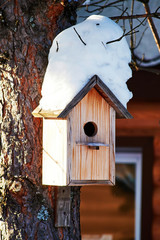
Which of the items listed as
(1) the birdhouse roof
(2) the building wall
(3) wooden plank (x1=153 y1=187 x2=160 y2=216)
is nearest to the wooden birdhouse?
(1) the birdhouse roof

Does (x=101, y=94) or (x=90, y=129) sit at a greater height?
(x=101, y=94)

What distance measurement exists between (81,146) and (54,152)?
5.3 inches

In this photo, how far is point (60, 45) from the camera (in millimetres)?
2568

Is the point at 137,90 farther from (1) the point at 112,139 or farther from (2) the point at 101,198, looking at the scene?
(1) the point at 112,139

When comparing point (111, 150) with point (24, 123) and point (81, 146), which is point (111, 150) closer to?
point (81, 146)

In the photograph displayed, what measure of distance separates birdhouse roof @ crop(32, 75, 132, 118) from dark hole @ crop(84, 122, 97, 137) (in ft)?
0.46

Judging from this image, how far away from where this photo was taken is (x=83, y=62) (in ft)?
8.34

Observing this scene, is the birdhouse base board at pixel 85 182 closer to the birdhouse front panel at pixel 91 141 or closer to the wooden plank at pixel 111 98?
the birdhouse front panel at pixel 91 141

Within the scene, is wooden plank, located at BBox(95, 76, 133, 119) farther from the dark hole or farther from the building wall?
the building wall

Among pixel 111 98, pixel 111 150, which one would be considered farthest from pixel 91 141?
pixel 111 98

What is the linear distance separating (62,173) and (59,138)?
17cm

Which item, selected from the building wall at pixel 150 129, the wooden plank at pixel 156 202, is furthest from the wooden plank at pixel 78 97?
the wooden plank at pixel 156 202

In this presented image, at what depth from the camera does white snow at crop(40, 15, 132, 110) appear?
2494mm

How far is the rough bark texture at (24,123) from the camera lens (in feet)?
8.35
